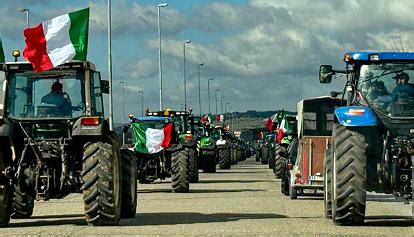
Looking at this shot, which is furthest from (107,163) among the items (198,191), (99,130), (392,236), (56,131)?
(198,191)

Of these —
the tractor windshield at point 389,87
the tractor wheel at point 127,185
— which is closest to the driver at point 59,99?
the tractor wheel at point 127,185

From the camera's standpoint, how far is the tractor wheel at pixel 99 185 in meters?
15.2

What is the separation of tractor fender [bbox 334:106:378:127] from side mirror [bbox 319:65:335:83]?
86 cm

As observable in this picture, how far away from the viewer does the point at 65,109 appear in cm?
1659

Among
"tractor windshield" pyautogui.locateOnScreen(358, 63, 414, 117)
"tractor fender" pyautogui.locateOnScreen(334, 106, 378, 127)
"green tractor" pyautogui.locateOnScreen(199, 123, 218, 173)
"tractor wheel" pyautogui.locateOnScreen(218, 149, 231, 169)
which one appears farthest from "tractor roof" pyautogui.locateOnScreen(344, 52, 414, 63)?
"tractor wheel" pyautogui.locateOnScreen(218, 149, 231, 169)

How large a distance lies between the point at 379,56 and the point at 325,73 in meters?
0.95

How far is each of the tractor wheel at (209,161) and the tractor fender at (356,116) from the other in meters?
27.8

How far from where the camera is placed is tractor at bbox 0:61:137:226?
15.3 metres

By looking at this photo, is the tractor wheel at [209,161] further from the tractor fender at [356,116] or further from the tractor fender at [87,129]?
the tractor fender at [356,116]

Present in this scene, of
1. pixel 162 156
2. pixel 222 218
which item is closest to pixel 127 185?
pixel 222 218

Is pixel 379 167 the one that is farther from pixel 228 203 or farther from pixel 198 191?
pixel 198 191

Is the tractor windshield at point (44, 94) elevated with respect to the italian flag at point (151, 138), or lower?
elevated

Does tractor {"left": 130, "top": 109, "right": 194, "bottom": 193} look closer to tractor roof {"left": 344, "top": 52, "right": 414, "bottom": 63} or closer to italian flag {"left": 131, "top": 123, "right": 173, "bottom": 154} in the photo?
italian flag {"left": 131, "top": 123, "right": 173, "bottom": 154}

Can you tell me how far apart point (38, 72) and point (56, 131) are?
3.55 ft
